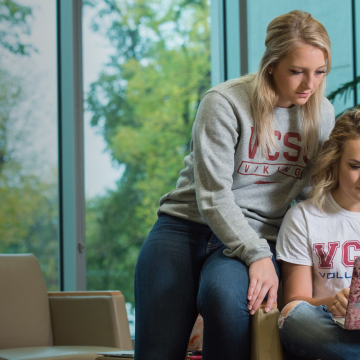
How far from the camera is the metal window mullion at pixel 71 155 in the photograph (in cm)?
315

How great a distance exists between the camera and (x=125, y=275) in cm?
497

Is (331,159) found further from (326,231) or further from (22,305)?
(22,305)

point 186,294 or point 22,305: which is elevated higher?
point 186,294

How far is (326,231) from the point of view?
1.41 metres

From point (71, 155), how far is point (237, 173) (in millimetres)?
1933

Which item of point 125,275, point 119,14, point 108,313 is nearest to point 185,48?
point 119,14

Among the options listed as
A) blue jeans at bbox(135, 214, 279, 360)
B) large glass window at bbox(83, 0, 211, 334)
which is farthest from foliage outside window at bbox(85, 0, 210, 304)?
blue jeans at bbox(135, 214, 279, 360)

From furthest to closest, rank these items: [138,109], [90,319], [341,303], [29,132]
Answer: [138,109] < [29,132] < [90,319] < [341,303]

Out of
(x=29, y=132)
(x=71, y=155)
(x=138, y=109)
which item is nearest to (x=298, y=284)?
(x=71, y=155)

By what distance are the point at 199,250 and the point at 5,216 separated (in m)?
2.01

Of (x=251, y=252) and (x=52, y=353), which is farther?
(x=52, y=353)

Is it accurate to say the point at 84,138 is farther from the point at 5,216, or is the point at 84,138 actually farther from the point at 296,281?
the point at 296,281

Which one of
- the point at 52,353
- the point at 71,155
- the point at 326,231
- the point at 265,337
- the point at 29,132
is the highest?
the point at 29,132

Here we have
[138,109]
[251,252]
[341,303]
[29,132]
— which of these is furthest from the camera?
[138,109]
